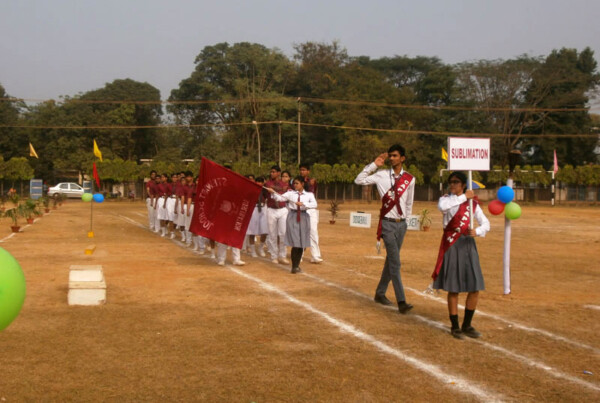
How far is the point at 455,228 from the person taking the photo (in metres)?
7.01

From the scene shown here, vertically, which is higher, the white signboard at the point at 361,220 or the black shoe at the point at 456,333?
the white signboard at the point at 361,220

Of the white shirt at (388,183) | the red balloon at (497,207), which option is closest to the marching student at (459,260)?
the white shirt at (388,183)

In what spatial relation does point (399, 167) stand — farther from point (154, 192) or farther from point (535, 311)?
point (154, 192)

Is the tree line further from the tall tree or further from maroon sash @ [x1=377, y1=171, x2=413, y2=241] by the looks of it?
maroon sash @ [x1=377, y1=171, x2=413, y2=241]

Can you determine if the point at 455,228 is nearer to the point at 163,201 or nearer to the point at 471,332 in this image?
the point at 471,332

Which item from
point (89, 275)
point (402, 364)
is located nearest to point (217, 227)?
point (89, 275)

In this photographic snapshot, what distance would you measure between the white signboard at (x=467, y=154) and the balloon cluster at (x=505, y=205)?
0.42 metres

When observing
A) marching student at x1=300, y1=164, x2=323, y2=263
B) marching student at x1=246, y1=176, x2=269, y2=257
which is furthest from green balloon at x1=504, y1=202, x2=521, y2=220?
marching student at x1=246, y1=176, x2=269, y2=257

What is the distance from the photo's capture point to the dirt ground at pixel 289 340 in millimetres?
5102

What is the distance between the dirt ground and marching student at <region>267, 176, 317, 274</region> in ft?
1.50

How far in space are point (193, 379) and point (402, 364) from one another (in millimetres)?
1855

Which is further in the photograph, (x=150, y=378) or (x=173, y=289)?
(x=173, y=289)

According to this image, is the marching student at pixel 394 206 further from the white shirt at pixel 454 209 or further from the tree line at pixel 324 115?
the tree line at pixel 324 115

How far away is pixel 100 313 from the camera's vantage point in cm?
782
